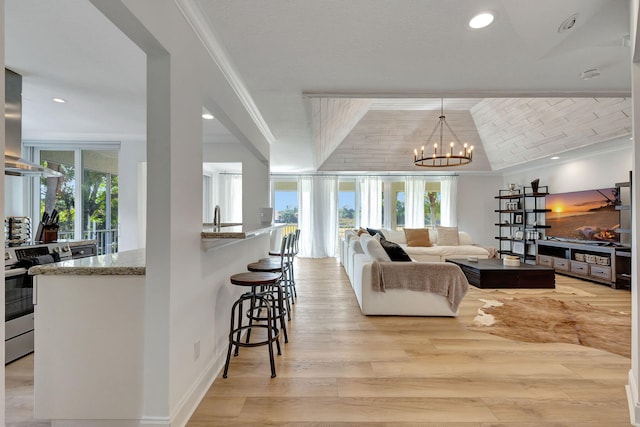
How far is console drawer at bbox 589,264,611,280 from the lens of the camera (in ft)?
15.9

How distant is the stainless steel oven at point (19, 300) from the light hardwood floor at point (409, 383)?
153 mm

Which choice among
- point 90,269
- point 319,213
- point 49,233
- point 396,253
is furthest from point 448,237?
point 49,233

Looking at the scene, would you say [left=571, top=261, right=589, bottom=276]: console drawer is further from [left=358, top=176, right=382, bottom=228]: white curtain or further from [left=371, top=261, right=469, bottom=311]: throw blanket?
[left=358, top=176, right=382, bottom=228]: white curtain

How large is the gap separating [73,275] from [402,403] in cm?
217

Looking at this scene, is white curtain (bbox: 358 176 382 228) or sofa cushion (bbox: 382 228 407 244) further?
white curtain (bbox: 358 176 382 228)

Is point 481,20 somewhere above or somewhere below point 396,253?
above

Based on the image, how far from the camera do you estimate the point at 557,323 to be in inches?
129

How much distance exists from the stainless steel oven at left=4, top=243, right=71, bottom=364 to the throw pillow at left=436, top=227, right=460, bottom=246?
6.92 m

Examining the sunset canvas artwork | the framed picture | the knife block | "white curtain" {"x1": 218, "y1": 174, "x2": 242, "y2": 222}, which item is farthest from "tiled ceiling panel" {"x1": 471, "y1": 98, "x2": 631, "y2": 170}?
the knife block

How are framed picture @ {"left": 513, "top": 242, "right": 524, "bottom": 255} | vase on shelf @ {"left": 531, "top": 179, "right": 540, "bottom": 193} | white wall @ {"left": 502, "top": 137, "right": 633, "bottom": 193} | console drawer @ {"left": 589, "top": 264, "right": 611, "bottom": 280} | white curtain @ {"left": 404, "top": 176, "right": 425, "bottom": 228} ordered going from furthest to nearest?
white curtain @ {"left": 404, "top": 176, "right": 425, "bottom": 228} → framed picture @ {"left": 513, "top": 242, "right": 524, "bottom": 255} → vase on shelf @ {"left": 531, "top": 179, "right": 540, "bottom": 193} → white wall @ {"left": 502, "top": 137, "right": 633, "bottom": 193} → console drawer @ {"left": 589, "top": 264, "right": 611, "bottom": 280}

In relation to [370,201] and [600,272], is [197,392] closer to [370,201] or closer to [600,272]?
[600,272]

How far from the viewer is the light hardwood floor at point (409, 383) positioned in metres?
1.82

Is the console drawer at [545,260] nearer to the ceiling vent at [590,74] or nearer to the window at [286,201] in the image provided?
the ceiling vent at [590,74]

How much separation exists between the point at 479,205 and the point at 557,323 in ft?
17.3
